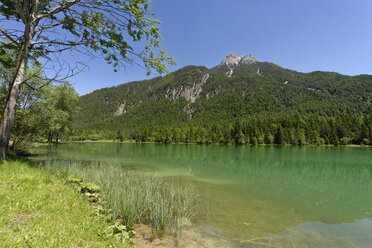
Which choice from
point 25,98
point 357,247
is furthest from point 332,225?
point 25,98

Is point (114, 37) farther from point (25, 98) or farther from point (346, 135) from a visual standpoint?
point (346, 135)

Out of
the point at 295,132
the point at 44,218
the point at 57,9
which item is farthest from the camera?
the point at 295,132

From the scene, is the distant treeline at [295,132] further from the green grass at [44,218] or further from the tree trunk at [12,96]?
the green grass at [44,218]

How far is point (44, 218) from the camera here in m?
3.66

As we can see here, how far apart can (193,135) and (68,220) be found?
104 m

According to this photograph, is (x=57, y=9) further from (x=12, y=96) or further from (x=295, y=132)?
(x=295, y=132)

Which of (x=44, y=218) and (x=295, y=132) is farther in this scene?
(x=295, y=132)

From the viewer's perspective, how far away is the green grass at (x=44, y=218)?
2.93 m

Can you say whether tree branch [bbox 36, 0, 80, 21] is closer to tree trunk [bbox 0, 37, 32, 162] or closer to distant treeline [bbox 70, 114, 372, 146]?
tree trunk [bbox 0, 37, 32, 162]

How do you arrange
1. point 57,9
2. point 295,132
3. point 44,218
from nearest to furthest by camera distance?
point 44,218, point 57,9, point 295,132

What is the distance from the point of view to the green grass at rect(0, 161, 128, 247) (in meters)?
2.93

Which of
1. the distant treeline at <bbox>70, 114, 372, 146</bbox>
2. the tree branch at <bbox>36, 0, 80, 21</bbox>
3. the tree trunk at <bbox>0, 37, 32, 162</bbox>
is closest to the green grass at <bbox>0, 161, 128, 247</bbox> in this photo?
the tree trunk at <bbox>0, 37, 32, 162</bbox>

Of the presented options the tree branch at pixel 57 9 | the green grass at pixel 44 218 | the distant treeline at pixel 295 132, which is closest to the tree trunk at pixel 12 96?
the tree branch at pixel 57 9

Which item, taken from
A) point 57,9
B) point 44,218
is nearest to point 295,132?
point 57,9
